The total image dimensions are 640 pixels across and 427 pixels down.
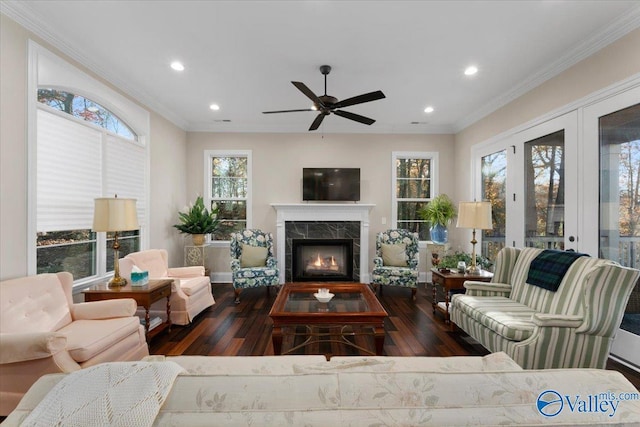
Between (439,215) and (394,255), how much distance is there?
1115 mm

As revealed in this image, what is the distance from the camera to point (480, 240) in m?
4.68

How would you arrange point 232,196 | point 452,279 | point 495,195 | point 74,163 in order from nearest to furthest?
point 74,163
point 452,279
point 495,195
point 232,196

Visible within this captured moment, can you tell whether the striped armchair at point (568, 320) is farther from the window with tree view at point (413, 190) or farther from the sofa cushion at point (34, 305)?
the sofa cushion at point (34, 305)

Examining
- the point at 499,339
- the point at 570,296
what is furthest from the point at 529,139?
the point at 499,339

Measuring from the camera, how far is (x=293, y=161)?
17.7ft

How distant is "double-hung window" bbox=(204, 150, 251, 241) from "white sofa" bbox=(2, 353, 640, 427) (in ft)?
15.4

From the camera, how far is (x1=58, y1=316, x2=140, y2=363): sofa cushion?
6.28ft

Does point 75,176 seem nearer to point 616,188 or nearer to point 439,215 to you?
point 439,215

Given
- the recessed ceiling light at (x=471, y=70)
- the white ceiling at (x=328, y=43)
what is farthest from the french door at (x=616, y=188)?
the recessed ceiling light at (x=471, y=70)

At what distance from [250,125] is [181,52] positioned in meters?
2.35

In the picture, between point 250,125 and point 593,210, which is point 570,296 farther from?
point 250,125

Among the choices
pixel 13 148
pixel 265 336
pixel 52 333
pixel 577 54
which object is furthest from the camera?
pixel 265 336

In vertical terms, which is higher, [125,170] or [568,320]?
[125,170]

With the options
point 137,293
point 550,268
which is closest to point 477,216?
point 550,268
